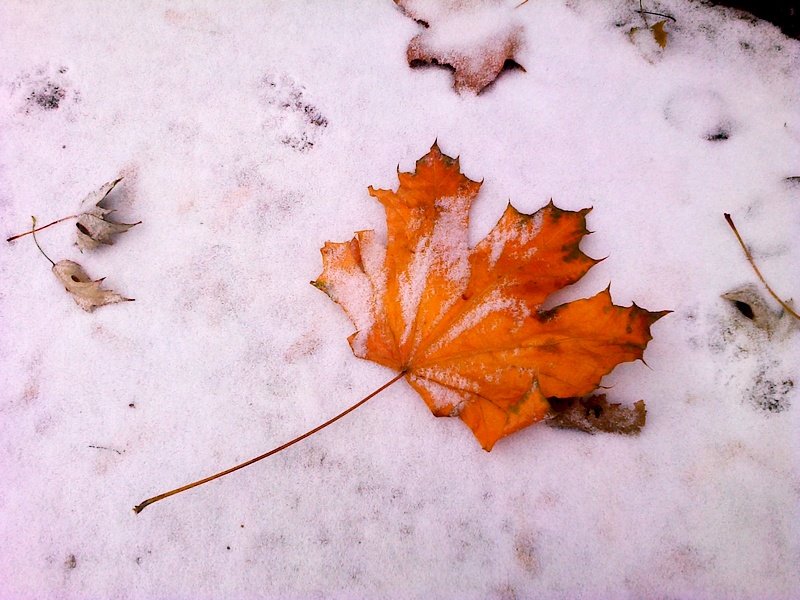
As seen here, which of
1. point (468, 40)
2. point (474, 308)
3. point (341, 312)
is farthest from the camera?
point (468, 40)

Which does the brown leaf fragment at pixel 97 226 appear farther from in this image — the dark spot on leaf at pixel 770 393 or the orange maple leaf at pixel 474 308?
the dark spot on leaf at pixel 770 393

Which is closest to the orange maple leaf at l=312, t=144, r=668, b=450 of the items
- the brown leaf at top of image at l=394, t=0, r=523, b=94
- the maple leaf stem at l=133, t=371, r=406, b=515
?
the maple leaf stem at l=133, t=371, r=406, b=515

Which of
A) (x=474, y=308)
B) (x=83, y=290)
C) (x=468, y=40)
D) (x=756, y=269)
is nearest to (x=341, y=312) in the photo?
(x=474, y=308)

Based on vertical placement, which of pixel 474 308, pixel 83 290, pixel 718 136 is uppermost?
pixel 718 136

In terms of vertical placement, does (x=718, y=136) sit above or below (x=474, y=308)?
above

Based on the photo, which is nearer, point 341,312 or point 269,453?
point 269,453

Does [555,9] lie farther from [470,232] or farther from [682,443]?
[682,443]

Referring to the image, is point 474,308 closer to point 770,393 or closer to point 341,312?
point 341,312

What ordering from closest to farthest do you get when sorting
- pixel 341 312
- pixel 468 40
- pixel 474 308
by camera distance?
pixel 474 308
pixel 341 312
pixel 468 40
